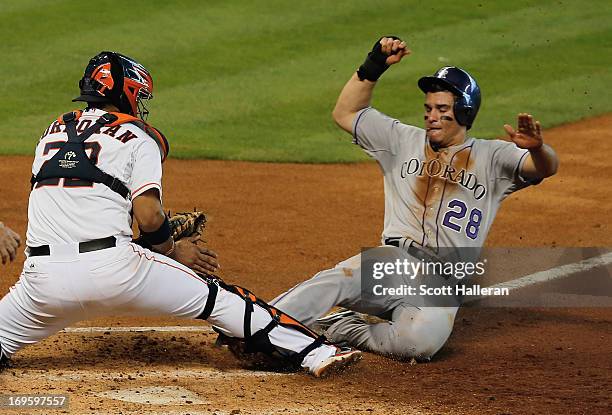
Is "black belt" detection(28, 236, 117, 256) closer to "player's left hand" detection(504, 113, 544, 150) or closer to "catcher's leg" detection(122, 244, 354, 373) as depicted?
"catcher's leg" detection(122, 244, 354, 373)

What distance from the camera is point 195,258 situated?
577 cm

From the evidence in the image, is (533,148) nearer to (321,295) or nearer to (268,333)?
(321,295)

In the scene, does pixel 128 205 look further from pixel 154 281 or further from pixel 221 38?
pixel 221 38

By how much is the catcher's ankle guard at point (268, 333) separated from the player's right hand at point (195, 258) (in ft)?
0.41

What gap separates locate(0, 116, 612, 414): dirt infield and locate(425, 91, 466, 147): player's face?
1184 mm

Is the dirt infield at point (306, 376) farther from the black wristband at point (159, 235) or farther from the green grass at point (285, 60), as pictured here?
the green grass at point (285, 60)

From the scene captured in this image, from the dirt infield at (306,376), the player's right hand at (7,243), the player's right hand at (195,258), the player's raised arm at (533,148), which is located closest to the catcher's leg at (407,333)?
the dirt infield at (306,376)

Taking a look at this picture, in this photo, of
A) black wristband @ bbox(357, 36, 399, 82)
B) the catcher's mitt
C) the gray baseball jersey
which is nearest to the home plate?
the catcher's mitt

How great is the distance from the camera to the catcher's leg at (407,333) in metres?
6.02

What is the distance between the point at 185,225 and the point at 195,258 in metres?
0.35

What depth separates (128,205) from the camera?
5465 millimetres

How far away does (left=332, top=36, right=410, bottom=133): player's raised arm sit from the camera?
6.31 meters

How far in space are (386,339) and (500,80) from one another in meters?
8.02

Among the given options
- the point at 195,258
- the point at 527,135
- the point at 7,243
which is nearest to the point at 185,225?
the point at 195,258
